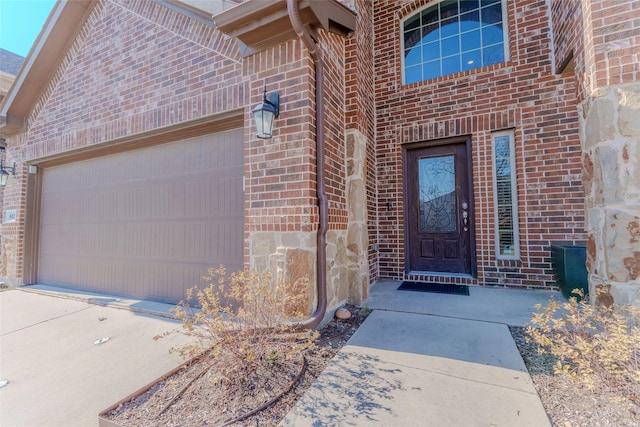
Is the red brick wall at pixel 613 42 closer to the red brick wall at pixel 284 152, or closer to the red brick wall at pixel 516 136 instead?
the red brick wall at pixel 516 136

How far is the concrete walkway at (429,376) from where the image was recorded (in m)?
1.63

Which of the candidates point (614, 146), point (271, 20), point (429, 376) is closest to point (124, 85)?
point (271, 20)

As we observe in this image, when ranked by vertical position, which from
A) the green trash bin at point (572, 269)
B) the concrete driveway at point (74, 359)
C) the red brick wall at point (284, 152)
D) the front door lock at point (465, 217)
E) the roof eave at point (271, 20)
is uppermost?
the roof eave at point (271, 20)

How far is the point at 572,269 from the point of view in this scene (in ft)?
10.8

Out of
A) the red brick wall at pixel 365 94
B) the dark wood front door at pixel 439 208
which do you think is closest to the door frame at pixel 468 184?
the dark wood front door at pixel 439 208

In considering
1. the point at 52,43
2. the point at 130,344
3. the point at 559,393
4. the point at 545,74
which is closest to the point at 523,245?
the point at 545,74

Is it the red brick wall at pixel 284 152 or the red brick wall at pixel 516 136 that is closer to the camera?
the red brick wall at pixel 284 152

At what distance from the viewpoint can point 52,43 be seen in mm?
4945

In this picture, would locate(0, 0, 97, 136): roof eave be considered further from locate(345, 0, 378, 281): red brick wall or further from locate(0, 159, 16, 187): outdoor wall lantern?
locate(345, 0, 378, 281): red brick wall

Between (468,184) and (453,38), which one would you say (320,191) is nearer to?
(468,184)

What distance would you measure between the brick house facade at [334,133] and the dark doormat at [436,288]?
230 millimetres

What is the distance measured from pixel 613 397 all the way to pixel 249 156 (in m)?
3.22

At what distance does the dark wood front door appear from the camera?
4246 mm

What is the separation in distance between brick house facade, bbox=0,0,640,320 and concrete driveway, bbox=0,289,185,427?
739 millimetres
